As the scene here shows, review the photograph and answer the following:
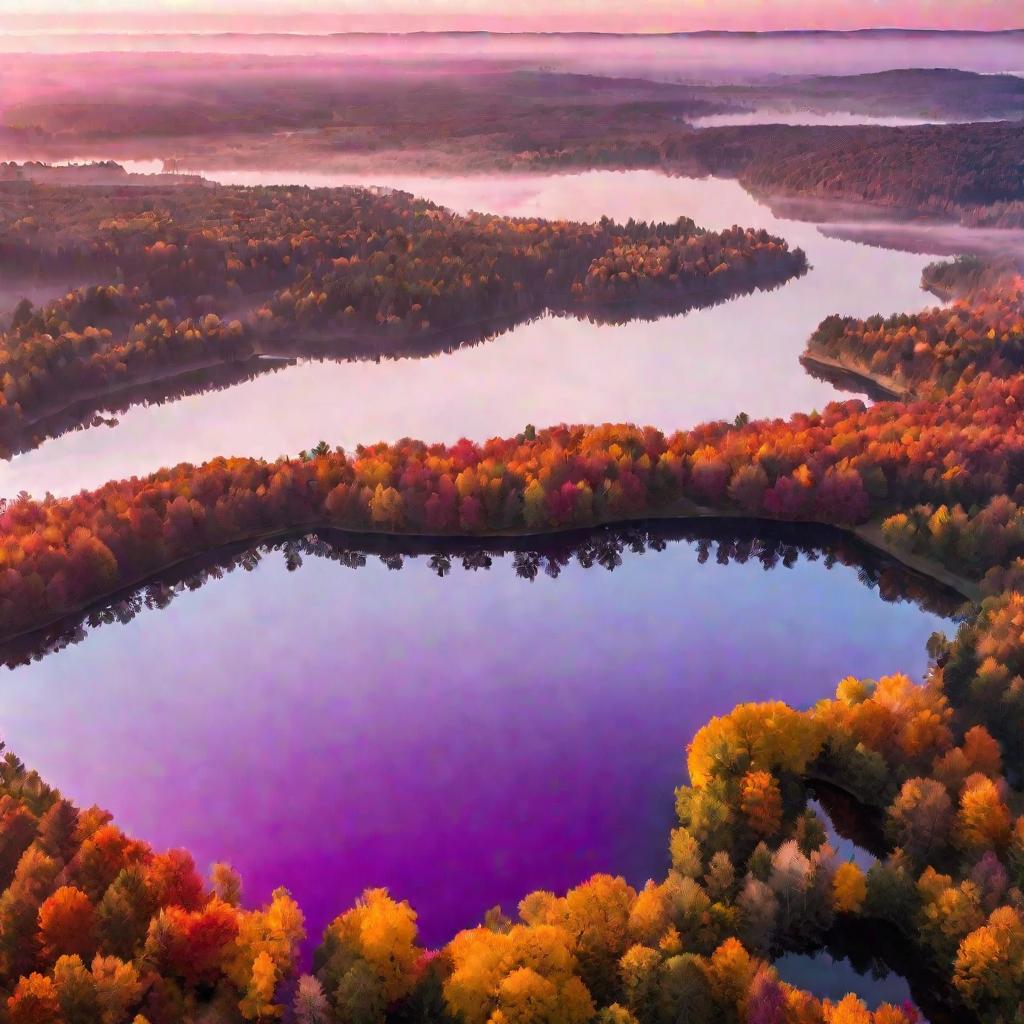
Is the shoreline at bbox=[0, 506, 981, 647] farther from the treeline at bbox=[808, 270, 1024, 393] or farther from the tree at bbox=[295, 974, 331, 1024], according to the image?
the tree at bbox=[295, 974, 331, 1024]

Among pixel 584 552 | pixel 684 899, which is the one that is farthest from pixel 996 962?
pixel 584 552

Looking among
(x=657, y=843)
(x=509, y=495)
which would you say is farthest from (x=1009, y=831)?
(x=509, y=495)

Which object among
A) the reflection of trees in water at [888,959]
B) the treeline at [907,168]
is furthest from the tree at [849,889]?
the treeline at [907,168]

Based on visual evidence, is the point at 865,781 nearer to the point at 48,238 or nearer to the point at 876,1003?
the point at 876,1003

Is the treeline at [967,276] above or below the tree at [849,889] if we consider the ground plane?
above

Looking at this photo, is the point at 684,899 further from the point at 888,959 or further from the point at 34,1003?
the point at 34,1003

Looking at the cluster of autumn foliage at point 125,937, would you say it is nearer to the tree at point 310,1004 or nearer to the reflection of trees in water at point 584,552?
the tree at point 310,1004
